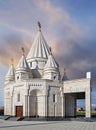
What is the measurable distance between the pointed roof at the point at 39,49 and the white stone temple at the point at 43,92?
60cm

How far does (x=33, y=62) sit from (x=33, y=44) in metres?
4.79

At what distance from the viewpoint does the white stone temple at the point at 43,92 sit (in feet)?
141

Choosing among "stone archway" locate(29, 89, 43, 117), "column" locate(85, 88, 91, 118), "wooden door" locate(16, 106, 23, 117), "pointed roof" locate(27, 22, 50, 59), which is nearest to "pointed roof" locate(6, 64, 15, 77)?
"pointed roof" locate(27, 22, 50, 59)

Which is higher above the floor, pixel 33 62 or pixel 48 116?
pixel 33 62

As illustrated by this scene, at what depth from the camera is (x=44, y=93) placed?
43.4 meters

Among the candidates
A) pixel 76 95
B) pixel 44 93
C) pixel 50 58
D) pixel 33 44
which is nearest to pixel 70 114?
pixel 76 95

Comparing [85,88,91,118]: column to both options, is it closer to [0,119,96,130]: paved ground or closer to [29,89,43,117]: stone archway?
[0,119,96,130]: paved ground

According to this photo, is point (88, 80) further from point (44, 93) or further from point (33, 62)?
point (33, 62)

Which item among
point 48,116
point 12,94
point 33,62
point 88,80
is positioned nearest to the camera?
point 88,80

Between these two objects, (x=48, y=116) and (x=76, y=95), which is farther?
(x=76, y=95)

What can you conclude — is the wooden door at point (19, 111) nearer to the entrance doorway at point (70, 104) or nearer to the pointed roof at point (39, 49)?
the entrance doorway at point (70, 104)

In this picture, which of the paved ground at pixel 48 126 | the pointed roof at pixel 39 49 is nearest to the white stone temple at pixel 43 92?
the pointed roof at pixel 39 49

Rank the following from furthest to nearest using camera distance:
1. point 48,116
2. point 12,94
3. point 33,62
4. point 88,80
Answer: point 33,62 → point 12,94 → point 48,116 → point 88,80

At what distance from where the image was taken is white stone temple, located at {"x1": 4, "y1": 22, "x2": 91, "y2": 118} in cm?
4288
